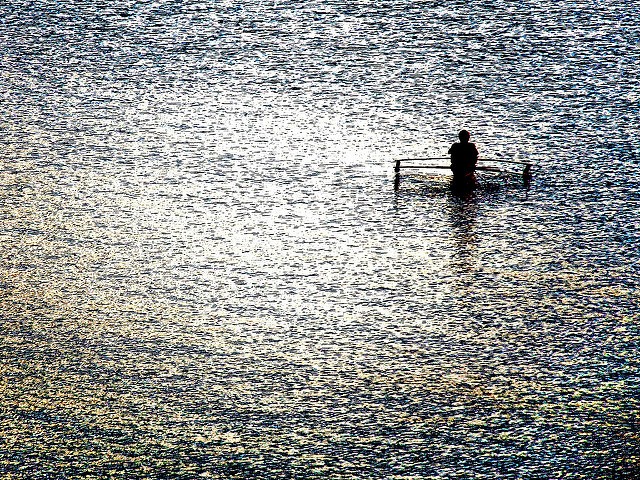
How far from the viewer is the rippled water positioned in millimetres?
7918

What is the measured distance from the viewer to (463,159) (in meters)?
11.6

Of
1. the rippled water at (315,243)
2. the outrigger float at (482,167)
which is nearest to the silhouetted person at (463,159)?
the outrigger float at (482,167)

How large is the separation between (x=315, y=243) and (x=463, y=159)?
1.88m

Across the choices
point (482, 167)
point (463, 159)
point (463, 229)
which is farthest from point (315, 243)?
point (482, 167)

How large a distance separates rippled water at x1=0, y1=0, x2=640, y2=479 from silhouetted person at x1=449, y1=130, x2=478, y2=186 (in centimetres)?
21

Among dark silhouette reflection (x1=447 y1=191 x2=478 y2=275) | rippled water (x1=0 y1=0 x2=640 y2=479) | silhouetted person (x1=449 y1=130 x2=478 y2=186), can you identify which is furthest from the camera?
silhouetted person (x1=449 y1=130 x2=478 y2=186)

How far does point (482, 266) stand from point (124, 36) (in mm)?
7304

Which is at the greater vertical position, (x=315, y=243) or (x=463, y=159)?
(x=463, y=159)

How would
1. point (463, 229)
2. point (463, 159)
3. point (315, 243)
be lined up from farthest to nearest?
point (463, 159) < point (463, 229) < point (315, 243)

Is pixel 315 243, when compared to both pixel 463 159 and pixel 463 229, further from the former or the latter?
pixel 463 159

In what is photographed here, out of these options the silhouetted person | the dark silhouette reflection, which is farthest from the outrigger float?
the dark silhouette reflection

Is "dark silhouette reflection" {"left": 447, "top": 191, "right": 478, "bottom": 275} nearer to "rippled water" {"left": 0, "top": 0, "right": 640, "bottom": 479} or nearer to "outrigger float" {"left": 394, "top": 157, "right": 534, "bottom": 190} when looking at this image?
"rippled water" {"left": 0, "top": 0, "right": 640, "bottom": 479}

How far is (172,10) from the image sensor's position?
16.3 m

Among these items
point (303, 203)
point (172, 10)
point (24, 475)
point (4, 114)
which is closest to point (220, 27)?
point (172, 10)
